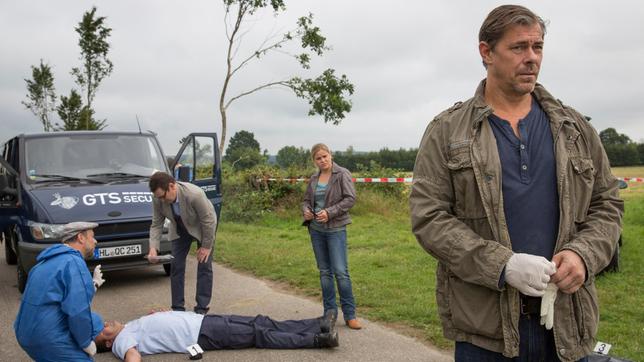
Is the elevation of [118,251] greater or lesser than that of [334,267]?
lesser

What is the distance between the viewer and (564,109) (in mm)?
2154

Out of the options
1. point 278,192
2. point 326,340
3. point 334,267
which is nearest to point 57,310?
point 326,340

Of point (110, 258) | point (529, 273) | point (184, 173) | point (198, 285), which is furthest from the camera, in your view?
point (184, 173)

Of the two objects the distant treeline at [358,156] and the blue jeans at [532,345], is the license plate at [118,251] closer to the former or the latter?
the distant treeline at [358,156]

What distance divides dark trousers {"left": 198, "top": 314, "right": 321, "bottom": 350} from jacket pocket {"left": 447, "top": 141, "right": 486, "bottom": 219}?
317cm

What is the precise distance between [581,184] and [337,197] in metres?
3.71

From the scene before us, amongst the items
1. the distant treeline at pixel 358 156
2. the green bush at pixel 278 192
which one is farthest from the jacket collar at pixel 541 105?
the green bush at pixel 278 192

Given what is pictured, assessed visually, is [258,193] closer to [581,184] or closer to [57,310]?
[57,310]

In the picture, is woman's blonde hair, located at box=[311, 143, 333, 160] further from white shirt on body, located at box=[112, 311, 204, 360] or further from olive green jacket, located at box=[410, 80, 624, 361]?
olive green jacket, located at box=[410, 80, 624, 361]

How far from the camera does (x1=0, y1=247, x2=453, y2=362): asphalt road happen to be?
15.6 ft

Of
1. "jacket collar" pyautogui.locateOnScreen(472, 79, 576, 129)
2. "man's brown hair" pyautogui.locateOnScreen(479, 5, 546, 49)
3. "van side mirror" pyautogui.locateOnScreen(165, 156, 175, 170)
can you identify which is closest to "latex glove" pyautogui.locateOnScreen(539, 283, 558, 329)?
"jacket collar" pyautogui.locateOnScreen(472, 79, 576, 129)

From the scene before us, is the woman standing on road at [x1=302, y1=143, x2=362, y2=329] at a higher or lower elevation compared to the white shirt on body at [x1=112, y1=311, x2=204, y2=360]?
higher

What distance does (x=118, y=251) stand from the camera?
7316 millimetres

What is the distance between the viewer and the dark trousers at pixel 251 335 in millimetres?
4910
